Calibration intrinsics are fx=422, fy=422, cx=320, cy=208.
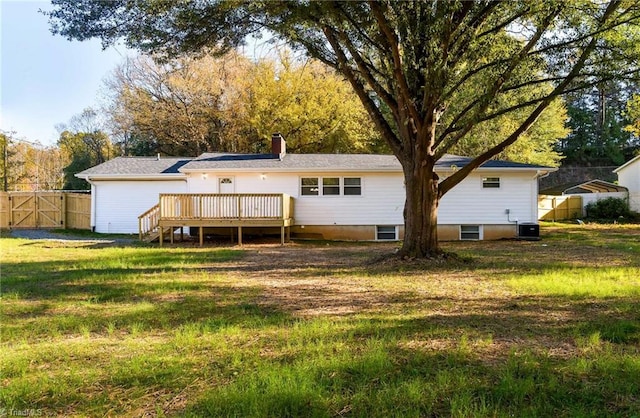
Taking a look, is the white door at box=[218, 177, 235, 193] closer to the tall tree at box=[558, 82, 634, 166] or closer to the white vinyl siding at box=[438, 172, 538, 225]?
the white vinyl siding at box=[438, 172, 538, 225]

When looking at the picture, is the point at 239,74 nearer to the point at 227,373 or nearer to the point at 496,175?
the point at 496,175

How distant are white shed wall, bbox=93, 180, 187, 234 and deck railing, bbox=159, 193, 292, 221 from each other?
342 cm

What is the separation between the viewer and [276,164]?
16.3 m

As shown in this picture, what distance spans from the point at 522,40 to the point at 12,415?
11.0 m

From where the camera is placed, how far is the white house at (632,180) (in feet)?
80.6

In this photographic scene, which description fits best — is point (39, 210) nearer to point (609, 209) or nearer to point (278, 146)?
point (278, 146)

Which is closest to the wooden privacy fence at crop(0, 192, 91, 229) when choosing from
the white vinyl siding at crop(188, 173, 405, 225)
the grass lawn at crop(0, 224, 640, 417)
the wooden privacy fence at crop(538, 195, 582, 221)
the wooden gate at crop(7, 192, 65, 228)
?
the wooden gate at crop(7, 192, 65, 228)

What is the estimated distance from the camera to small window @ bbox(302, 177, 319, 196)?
16422 millimetres

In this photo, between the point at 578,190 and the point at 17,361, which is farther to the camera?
the point at 578,190

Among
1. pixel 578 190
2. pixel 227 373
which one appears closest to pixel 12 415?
pixel 227 373

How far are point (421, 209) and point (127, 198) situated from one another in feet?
44.9

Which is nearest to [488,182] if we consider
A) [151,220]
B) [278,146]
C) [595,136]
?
[278,146]

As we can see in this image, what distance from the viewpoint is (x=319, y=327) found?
14.0 ft

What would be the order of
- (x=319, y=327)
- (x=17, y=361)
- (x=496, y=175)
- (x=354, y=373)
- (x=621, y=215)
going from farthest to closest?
(x=621, y=215) < (x=496, y=175) < (x=319, y=327) < (x=17, y=361) < (x=354, y=373)
